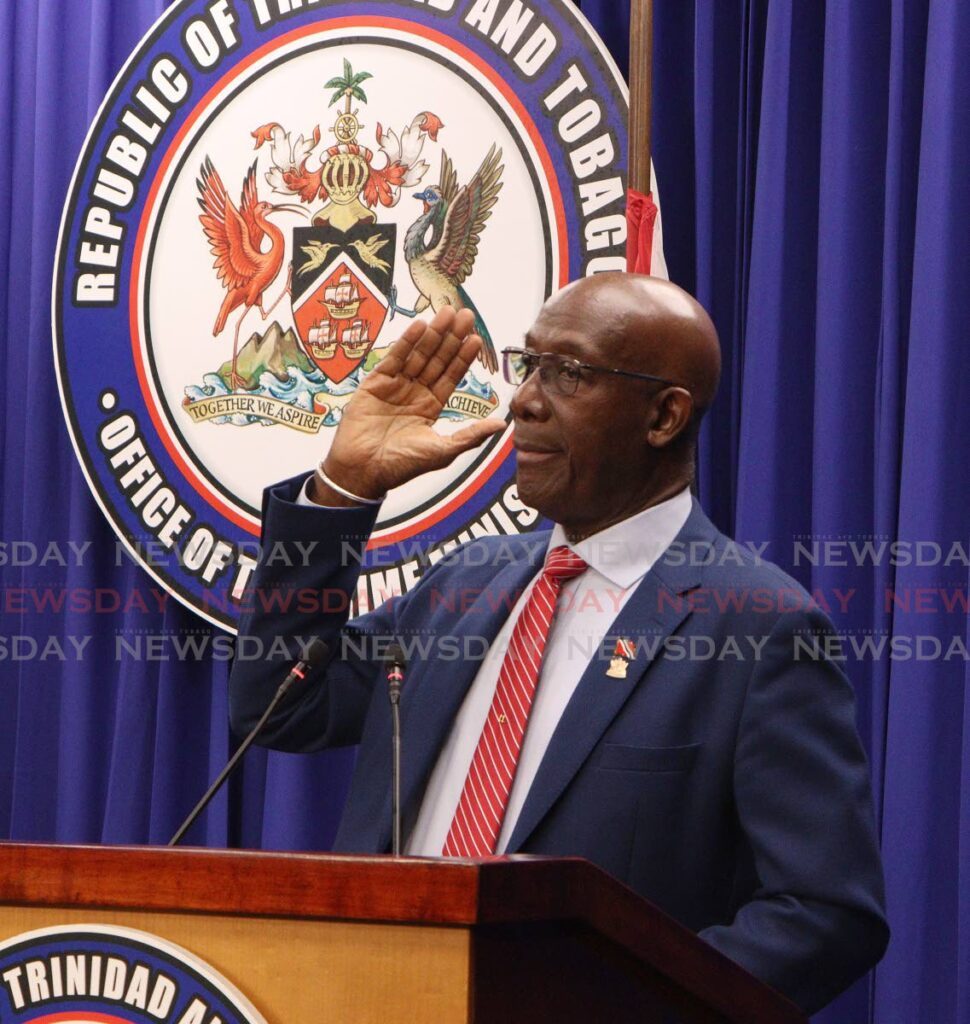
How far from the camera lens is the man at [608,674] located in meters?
1.78

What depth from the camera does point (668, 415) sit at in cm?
201

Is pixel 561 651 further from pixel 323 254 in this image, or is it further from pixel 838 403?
pixel 323 254

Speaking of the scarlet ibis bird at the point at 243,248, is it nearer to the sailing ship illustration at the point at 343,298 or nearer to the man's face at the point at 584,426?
the sailing ship illustration at the point at 343,298

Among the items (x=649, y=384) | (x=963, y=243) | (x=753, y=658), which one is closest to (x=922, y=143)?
(x=963, y=243)

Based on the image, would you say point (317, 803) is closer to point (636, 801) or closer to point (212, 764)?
point (212, 764)

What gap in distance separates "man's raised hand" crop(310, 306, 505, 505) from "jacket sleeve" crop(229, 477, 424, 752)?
0.05 meters

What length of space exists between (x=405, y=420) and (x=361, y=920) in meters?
1.09

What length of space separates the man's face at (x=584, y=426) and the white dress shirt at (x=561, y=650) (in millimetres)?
49

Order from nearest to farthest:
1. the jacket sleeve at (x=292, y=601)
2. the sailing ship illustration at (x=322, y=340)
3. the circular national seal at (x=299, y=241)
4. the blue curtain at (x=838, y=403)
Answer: the jacket sleeve at (x=292, y=601)
the blue curtain at (x=838, y=403)
the circular national seal at (x=299, y=241)
the sailing ship illustration at (x=322, y=340)

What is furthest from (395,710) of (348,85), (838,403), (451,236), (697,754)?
(348,85)

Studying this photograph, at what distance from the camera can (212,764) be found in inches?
128

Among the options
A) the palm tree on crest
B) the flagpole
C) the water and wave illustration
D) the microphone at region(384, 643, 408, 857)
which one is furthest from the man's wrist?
the palm tree on crest

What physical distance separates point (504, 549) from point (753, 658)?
18.2 inches

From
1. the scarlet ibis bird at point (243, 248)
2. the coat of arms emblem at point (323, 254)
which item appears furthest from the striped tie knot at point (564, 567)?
the scarlet ibis bird at point (243, 248)
